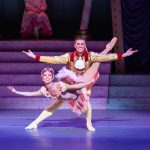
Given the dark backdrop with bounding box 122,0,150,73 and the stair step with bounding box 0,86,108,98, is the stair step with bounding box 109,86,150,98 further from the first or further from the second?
the dark backdrop with bounding box 122,0,150,73

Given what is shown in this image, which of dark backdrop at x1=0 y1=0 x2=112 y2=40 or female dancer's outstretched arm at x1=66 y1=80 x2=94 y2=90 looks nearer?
female dancer's outstretched arm at x1=66 y1=80 x2=94 y2=90

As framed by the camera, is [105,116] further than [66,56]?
Yes

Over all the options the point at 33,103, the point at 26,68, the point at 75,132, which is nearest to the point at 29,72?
the point at 26,68

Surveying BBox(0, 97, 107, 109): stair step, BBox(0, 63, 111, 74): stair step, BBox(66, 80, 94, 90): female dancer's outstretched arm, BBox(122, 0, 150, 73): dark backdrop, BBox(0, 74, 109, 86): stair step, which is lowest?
BBox(0, 97, 107, 109): stair step

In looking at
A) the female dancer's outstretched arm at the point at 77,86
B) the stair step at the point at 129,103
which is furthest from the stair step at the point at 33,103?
the female dancer's outstretched arm at the point at 77,86

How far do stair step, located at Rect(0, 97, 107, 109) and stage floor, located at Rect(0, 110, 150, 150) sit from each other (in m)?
0.53

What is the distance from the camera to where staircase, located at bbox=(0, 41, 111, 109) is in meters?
8.08

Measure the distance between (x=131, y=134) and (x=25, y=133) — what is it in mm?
1220

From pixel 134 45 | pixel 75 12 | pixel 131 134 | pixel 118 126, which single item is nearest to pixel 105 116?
pixel 118 126

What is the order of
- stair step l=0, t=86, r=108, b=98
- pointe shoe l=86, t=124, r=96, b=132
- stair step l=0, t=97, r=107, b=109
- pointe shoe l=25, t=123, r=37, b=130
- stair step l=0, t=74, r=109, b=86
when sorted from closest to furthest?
1. pointe shoe l=86, t=124, r=96, b=132
2. pointe shoe l=25, t=123, r=37, b=130
3. stair step l=0, t=97, r=107, b=109
4. stair step l=0, t=86, r=108, b=98
5. stair step l=0, t=74, r=109, b=86

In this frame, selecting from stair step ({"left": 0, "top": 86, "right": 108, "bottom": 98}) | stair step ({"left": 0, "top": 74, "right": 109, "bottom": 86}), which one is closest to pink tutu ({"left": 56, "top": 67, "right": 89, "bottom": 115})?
stair step ({"left": 0, "top": 86, "right": 108, "bottom": 98})

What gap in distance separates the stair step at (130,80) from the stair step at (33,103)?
2.42 feet

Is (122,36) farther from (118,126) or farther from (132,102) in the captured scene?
(118,126)

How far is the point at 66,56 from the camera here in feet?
18.9
